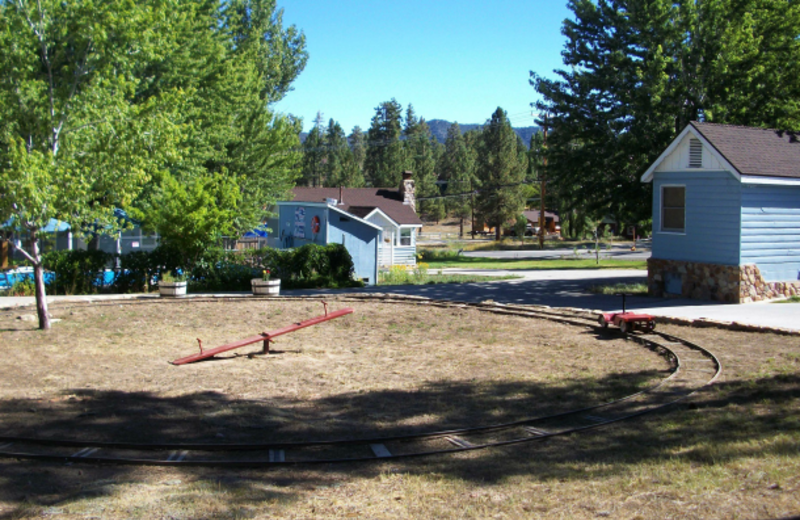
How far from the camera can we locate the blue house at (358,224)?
100 ft

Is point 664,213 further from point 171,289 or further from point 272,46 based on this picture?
point 272,46

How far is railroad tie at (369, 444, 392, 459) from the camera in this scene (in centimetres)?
690

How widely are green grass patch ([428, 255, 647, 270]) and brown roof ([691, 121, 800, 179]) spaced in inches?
659

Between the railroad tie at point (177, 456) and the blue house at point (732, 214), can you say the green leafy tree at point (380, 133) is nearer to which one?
the blue house at point (732, 214)

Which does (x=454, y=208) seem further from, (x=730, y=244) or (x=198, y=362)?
(x=198, y=362)

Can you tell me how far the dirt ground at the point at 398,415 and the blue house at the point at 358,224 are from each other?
597 inches

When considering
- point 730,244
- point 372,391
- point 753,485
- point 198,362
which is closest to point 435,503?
point 753,485

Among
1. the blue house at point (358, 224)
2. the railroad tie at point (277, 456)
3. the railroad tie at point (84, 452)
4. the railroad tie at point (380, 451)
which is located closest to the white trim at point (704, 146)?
the blue house at point (358, 224)

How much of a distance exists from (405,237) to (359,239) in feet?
55.4

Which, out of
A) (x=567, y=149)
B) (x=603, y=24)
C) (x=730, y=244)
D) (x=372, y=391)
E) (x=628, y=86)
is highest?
(x=603, y=24)

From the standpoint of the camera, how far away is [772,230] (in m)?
19.5

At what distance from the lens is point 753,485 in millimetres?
5316

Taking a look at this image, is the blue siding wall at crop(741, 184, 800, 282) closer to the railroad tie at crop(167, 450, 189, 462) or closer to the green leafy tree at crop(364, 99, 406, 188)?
the railroad tie at crop(167, 450, 189, 462)

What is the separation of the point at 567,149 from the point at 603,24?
4859mm
